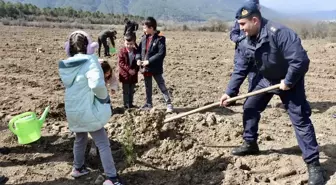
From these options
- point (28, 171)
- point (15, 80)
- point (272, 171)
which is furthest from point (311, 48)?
point (28, 171)

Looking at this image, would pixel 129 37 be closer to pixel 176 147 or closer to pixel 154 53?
pixel 154 53

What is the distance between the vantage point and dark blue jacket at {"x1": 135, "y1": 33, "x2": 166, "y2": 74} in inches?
244

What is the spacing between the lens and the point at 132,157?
449cm

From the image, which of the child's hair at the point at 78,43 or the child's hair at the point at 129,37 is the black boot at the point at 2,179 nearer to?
the child's hair at the point at 78,43

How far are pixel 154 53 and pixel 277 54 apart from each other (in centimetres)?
278

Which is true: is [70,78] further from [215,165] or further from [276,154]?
[276,154]

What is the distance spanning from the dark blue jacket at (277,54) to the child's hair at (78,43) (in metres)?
1.55

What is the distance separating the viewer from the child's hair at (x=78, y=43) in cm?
371

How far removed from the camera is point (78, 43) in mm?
3709

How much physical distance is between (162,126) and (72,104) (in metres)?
1.60

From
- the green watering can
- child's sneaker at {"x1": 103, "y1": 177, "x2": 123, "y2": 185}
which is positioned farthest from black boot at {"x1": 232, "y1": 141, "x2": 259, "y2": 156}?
the green watering can

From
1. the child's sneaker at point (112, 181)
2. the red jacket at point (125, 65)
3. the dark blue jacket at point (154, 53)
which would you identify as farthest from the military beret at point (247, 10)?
the red jacket at point (125, 65)

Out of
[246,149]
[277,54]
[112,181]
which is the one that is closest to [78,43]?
[112,181]

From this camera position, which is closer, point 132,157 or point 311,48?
point 132,157
